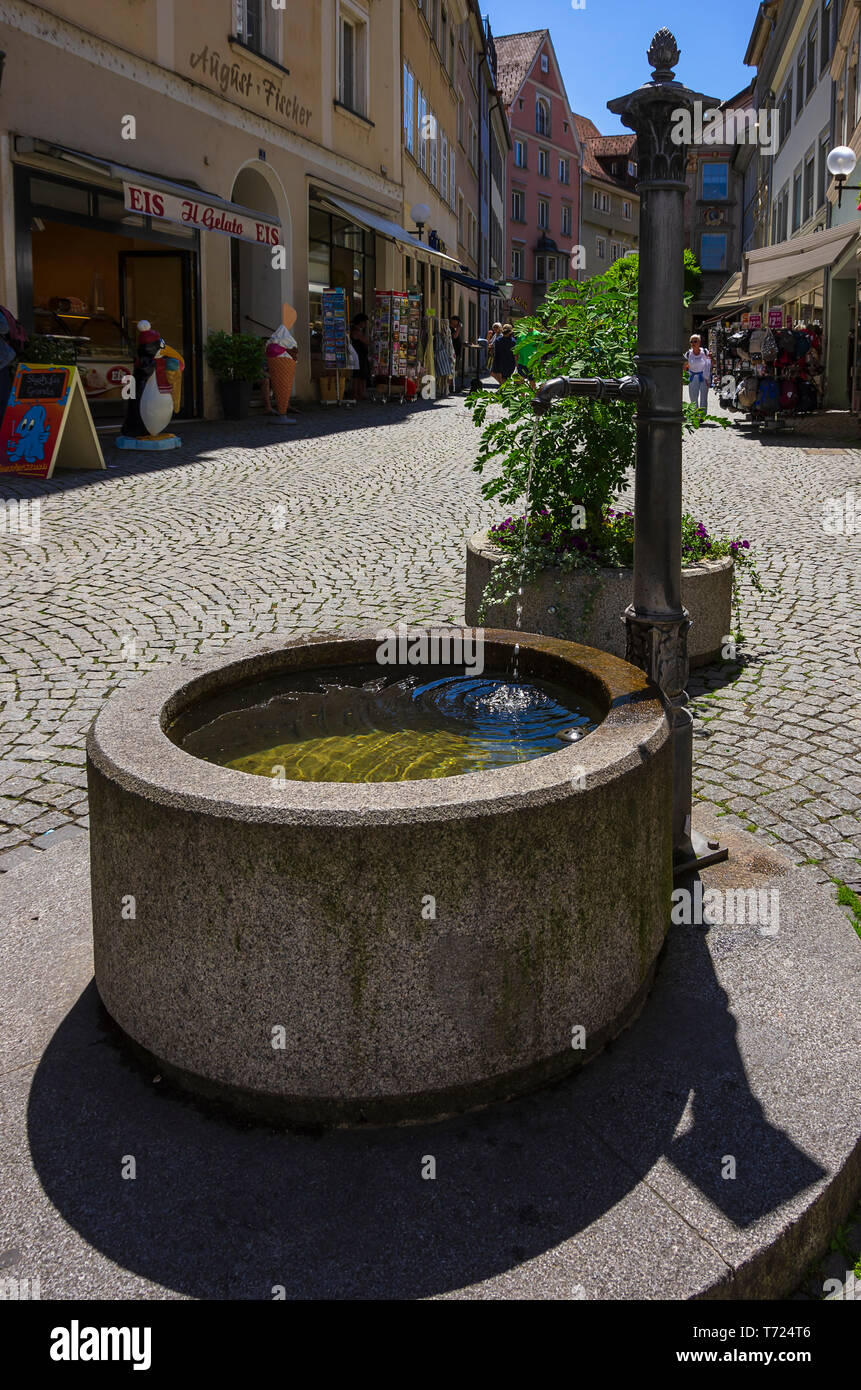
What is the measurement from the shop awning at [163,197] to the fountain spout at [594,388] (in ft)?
36.4

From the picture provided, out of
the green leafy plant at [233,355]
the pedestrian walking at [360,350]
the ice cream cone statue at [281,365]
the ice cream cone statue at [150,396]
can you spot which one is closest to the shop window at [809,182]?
the pedestrian walking at [360,350]

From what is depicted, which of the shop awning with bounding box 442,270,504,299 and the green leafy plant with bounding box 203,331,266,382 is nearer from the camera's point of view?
the green leafy plant with bounding box 203,331,266,382

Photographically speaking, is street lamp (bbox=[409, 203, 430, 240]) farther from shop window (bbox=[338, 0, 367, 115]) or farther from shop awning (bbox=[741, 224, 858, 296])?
shop awning (bbox=[741, 224, 858, 296])

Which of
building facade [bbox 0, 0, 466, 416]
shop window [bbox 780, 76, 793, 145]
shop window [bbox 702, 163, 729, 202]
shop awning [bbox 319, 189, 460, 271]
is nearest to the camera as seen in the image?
building facade [bbox 0, 0, 466, 416]

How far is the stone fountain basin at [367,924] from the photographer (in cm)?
221

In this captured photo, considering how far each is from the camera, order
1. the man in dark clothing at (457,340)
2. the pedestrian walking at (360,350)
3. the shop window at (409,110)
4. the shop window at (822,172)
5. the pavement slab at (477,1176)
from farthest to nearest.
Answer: the man in dark clothing at (457,340)
the shop window at (409,110)
the shop window at (822,172)
the pedestrian walking at (360,350)
the pavement slab at (477,1176)

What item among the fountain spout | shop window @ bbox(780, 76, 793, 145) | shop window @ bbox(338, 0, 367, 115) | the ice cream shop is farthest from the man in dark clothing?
the fountain spout

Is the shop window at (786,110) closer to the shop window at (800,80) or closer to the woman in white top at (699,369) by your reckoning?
the shop window at (800,80)

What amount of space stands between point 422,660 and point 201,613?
11.2 ft

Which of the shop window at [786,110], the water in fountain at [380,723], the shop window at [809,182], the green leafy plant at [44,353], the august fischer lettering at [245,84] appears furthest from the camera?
the shop window at [786,110]

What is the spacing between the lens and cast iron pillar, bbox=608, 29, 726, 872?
298cm

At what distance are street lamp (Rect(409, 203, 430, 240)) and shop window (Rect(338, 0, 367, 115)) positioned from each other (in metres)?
2.87

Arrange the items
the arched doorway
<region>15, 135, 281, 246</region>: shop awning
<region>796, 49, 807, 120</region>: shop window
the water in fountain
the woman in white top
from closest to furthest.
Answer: the water in fountain
<region>15, 135, 281, 246</region>: shop awning
the arched doorway
the woman in white top
<region>796, 49, 807, 120</region>: shop window

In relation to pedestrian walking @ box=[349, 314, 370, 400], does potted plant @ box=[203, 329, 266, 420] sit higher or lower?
lower
